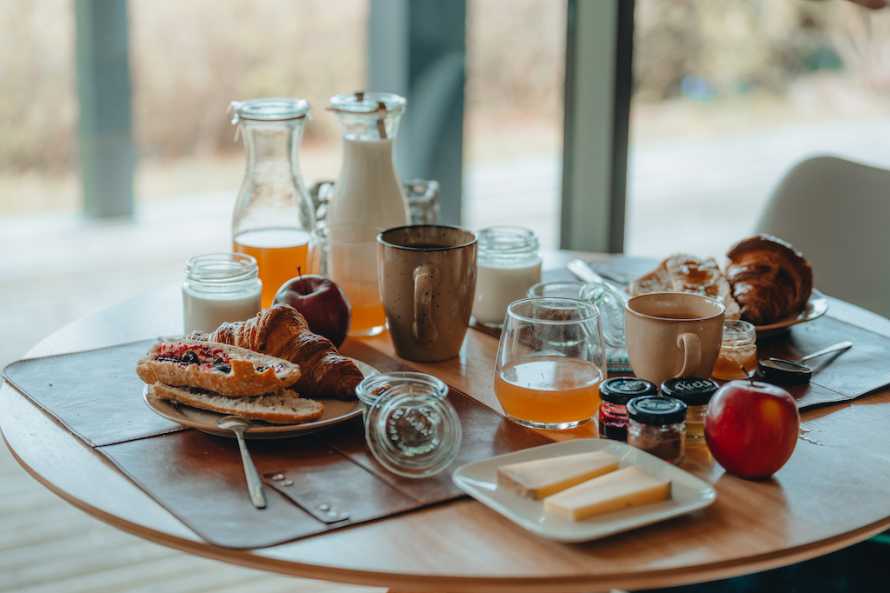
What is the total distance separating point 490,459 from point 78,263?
3.08m

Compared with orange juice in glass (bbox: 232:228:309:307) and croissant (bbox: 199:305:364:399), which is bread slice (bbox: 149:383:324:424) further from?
orange juice in glass (bbox: 232:228:309:307)

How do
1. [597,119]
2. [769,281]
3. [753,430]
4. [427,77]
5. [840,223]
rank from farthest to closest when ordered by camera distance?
1. [427,77]
2. [597,119]
3. [840,223]
4. [769,281]
5. [753,430]

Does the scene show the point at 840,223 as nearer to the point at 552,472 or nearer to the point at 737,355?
the point at 737,355

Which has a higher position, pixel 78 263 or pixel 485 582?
pixel 485 582

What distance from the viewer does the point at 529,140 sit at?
11.1 feet

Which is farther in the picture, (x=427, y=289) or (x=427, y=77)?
(x=427, y=77)

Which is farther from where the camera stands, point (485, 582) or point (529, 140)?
point (529, 140)

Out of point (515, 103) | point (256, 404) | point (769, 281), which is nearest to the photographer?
point (256, 404)

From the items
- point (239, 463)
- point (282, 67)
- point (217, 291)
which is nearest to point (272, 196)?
point (217, 291)

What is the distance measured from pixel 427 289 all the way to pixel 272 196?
320 mm

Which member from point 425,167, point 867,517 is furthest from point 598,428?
point 425,167

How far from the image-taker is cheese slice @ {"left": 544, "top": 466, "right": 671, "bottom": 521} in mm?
907

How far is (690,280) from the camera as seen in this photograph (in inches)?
56.5

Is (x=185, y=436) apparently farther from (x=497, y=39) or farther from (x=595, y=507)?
(x=497, y=39)
